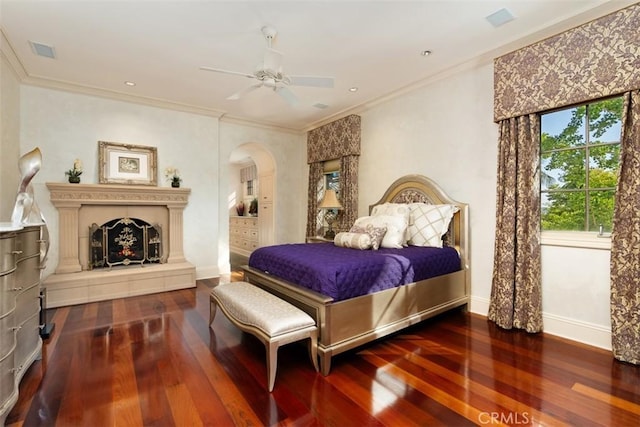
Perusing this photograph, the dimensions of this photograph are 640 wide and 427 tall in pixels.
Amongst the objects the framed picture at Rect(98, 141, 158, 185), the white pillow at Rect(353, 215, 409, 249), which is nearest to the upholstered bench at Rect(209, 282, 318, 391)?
the white pillow at Rect(353, 215, 409, 249)

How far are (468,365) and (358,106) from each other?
12.7 feet

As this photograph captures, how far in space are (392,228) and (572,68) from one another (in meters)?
2.10

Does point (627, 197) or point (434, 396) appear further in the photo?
point (627, 197)

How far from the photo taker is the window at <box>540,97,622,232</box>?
2594 millimetres

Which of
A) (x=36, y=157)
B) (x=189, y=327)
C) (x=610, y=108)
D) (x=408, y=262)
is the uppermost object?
(x=610, y=108)

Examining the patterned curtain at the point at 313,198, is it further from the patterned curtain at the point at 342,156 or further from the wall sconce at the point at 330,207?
the wall sconce at the point at 330,207

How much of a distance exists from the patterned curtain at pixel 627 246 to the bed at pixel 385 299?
1234mm

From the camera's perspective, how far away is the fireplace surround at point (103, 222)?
12.5 feet

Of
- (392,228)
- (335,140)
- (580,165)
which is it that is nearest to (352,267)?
(392,228)

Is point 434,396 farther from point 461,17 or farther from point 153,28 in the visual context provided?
point 153,28

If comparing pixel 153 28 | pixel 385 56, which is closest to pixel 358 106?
pixel 385 56

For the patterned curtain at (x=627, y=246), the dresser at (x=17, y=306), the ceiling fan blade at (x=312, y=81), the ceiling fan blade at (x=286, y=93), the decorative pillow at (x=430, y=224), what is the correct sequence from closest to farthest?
the dresser at (x=17, y=306) → the patterned curtain at (x=627, y=246) → the ceiling fan blade at (x=312, y=81) → the ceiling fan blade at (x=286, y=93) → the decorative pillow at (x=430, y=224)

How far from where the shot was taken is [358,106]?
4832mm

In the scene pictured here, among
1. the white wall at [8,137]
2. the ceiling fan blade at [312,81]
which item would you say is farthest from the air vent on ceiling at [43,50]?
the ceiling fan blade at [312,81]
